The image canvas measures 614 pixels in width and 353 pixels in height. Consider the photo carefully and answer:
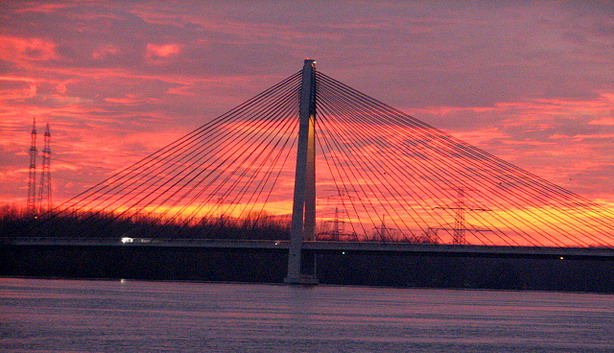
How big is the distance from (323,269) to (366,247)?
127ft

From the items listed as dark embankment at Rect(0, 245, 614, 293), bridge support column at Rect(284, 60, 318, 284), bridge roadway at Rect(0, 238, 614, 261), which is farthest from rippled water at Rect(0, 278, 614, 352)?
dark embankment at Rect(0, 245, 614, 293)

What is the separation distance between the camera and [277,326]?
1537 inches

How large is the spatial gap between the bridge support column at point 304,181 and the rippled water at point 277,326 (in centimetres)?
856

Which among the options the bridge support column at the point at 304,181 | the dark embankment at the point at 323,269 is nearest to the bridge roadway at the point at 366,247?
the bridge support column at the point at 304,181

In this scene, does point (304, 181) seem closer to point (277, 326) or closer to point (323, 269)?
point (277, 326)

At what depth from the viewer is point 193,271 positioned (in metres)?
105

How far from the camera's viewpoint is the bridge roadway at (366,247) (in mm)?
A: 64312

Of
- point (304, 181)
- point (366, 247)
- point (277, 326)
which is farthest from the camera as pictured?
point (366, 247)

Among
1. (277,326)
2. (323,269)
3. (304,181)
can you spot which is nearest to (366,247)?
(304,181)

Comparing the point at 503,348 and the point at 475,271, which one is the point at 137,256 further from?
the point at 503,348

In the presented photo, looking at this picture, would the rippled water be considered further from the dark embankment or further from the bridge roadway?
the dark embankment

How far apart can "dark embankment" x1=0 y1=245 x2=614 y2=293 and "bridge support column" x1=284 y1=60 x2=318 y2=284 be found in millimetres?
26938

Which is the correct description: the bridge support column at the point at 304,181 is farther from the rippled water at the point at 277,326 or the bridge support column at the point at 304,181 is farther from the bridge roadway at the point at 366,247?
the rippled water at the point at 277,326

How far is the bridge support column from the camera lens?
2601 inches
